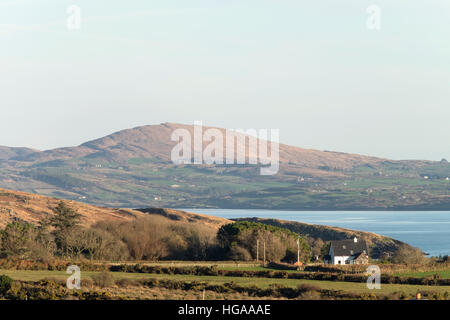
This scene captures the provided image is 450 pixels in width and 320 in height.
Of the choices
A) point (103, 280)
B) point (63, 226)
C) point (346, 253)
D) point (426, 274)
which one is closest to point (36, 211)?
point (63, 226)

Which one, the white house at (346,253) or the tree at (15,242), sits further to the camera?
the white house at (346,253)

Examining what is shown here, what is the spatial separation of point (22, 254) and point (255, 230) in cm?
2392

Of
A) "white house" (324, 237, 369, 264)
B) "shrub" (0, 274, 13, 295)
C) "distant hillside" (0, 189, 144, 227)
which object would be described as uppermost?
"shrub" (0, 274, 13, 295)

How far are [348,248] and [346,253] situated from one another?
121 cm

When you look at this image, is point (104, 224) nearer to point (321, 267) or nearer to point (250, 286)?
point (321, 267)

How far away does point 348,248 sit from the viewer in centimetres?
8644

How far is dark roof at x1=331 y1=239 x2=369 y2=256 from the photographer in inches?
3359

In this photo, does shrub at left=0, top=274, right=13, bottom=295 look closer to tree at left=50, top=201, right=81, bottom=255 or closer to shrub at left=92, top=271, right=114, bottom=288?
shrub at left=92, top=271, right=114, bottom=288

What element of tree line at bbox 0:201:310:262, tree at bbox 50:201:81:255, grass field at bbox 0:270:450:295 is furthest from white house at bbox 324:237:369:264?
grass field at bbox 0:270:450:295

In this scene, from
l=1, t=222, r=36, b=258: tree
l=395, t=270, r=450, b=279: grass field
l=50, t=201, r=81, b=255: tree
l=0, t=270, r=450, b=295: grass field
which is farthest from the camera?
l=50, t=201, r=81, b=255: tree

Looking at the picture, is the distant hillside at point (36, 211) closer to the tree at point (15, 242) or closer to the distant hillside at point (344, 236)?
the distant hillside at point (344, 236)

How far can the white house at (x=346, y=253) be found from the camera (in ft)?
276

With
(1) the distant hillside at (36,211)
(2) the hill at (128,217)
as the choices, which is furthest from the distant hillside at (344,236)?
(1) the distant hillside at (36,211)
